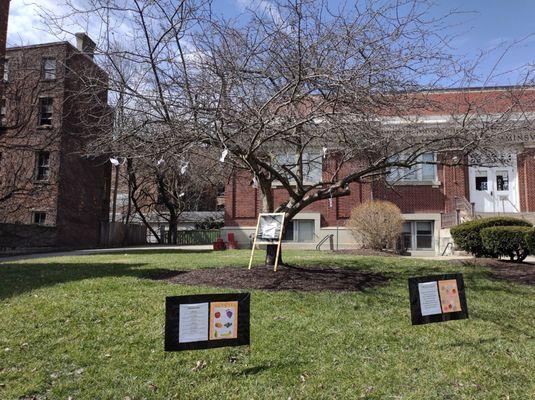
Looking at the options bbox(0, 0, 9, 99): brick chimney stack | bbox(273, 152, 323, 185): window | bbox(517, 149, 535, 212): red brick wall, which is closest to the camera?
bbox(273, 152, 323, 185): window

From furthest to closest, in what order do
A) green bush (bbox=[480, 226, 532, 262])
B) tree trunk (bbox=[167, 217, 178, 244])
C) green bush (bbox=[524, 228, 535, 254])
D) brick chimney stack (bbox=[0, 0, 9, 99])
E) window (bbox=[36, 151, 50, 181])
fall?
tree trunk (bbox=[167, 217, 178, 244]), window (bbox=[36, 151, 50, 181]), brick chimney stack (bbox=[0, 0, 9, 99]), green bush (bbox=[480, 226, 532, 262]), green bush (bbox=[524, 228, 535, 254])

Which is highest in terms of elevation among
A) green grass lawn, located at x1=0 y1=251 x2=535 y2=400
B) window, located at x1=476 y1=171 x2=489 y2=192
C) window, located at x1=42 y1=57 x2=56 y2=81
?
window, located at x1=42 y1=57 x2=56 y2=81

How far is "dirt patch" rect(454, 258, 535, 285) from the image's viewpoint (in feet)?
31.3

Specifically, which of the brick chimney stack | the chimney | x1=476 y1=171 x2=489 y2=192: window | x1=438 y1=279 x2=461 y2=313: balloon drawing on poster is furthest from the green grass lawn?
x1=476 y1=171 x2=489 y2=192: window

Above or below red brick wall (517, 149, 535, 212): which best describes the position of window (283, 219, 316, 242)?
below

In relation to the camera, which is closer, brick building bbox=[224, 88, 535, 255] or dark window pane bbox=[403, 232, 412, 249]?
brick building bbox=[224, 88, 535, 255]

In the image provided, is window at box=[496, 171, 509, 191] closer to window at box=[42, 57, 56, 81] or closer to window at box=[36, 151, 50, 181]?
window at box=[42, 57, 56, 81]

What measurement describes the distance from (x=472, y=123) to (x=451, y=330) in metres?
4.24

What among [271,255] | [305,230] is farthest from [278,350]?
[305,230]

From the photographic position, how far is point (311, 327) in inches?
244

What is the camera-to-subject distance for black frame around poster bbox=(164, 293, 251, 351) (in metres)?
4.49

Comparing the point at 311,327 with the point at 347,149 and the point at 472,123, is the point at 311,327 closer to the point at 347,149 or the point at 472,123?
the point at 347,149

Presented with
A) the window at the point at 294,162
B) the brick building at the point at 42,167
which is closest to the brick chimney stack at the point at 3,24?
the brick building at the point at 42,167

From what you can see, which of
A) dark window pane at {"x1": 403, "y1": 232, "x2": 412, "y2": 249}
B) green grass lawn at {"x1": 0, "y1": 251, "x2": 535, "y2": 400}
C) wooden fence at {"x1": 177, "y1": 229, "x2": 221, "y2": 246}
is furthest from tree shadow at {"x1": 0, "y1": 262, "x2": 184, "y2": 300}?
wooden fence at {"x1": 177, "y1": 229, "x2": 221, "y2": 246}
